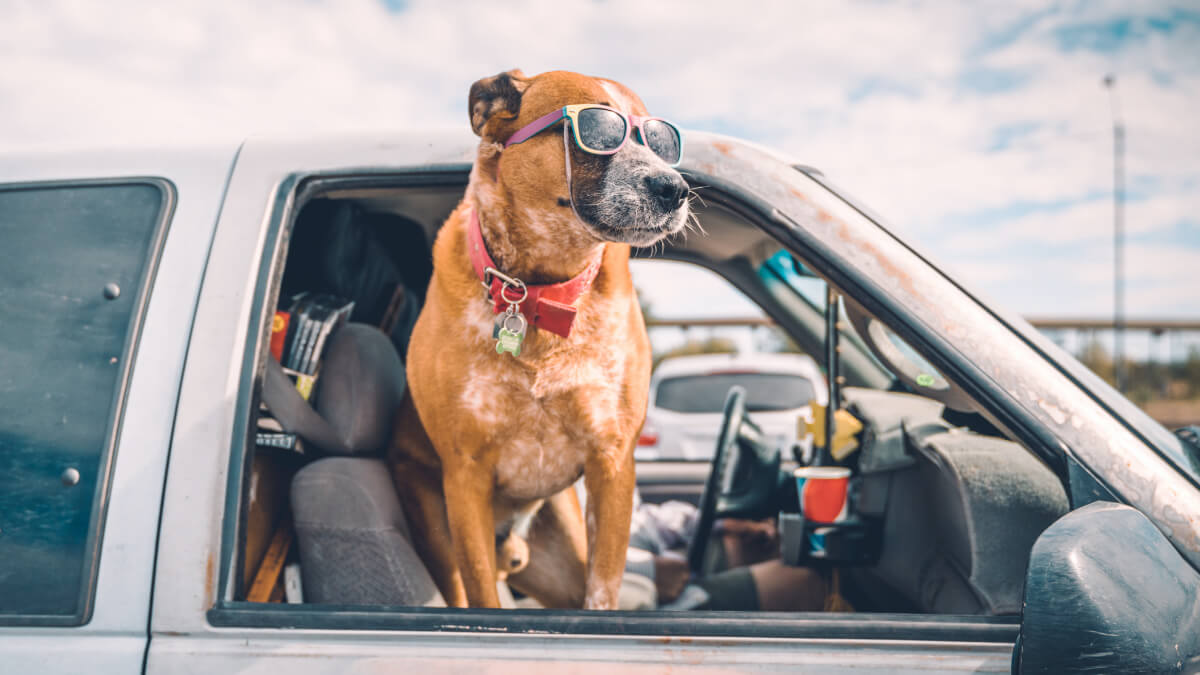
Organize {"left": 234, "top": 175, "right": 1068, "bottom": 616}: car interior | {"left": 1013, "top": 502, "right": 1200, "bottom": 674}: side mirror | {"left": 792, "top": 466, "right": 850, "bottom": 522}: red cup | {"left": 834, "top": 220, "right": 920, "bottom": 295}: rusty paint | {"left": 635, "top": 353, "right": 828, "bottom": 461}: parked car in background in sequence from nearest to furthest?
{"left": 1013, "top": 502, "right": 1200, "bottom": 674}: side mirror
{"left": 834, "top": 220, "right": 920, "bottom": 295}: rusty paint
{"left": 234, "top": 175, "right": 1068, "bottom": 616}: car interior
{"left": 792, "top": 466, "right": 850, "bottom": 522}: red cup
{"left": 635, "top": 353, "right": 828, "bottom": 461}: parked car in background

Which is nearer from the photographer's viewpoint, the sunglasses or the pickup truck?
the pickup truck

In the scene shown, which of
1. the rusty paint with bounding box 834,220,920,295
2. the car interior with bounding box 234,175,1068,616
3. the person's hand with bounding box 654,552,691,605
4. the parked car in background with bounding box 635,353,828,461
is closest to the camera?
the rusty paint with bounding box 834,220,920,295

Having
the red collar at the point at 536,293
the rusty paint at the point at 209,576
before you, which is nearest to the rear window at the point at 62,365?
the rusty paint at the point at 209,576

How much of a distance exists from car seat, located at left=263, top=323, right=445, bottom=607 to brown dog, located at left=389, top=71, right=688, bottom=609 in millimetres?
124

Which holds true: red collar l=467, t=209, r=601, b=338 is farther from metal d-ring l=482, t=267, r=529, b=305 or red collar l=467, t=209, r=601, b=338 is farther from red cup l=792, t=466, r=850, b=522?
red cup l=792, t=466, r=850, b=522

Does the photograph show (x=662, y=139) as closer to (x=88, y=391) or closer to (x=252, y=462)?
(x=252, y=462)

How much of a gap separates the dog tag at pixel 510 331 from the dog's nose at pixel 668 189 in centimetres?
34

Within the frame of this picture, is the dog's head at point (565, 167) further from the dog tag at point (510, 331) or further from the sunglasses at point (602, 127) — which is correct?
the dog tag at point (510, 331)

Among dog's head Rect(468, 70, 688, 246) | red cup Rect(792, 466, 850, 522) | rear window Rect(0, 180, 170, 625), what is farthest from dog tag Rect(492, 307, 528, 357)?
red cup Rect(792, 466, 850, 522)

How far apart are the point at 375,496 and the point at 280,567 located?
0.71 feet

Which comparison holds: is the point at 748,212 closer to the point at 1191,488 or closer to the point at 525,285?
the point at 525,285

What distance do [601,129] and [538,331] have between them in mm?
404

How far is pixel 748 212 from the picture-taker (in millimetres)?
1234

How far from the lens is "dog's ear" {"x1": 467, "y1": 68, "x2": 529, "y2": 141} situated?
1561mm
